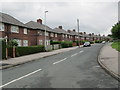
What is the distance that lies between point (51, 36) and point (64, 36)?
1616 centimetres

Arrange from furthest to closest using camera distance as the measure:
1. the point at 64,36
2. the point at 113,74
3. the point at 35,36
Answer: the point at 64,36 < the point at 35,36 < the point at 113,74

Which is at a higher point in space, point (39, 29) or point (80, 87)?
point (39, 29)

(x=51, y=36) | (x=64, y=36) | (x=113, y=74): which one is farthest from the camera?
(x=64, y=36)

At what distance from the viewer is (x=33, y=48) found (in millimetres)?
28812

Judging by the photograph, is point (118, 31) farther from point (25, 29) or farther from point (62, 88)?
point (62, 88)

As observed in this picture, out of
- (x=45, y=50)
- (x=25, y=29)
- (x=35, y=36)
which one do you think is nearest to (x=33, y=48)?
(x=45, y=50)

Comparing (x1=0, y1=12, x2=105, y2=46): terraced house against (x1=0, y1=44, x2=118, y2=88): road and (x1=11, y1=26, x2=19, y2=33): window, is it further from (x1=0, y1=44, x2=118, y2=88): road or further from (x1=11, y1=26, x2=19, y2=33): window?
(x1=0, y1=44, x2=118, y2=88): road

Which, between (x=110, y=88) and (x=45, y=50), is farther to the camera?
(x=45, y=50)

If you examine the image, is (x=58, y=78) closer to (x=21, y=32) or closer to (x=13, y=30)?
(x=13, y=30)

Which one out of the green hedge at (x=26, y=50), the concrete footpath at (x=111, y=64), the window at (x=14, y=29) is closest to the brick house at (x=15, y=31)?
the window at (x=14, y=29)

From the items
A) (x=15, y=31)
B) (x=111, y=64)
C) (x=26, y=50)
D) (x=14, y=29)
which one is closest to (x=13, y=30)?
(x=14, y=29)

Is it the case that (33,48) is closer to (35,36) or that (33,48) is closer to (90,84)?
(35,36)

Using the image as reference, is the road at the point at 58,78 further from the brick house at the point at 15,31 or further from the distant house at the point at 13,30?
the brick house at the point at 15,31

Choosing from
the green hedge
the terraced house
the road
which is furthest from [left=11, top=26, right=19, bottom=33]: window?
the road
